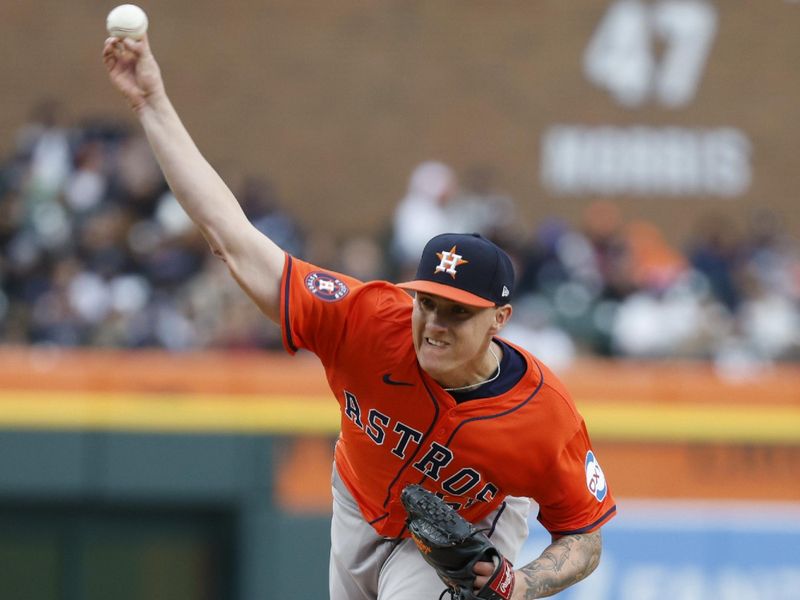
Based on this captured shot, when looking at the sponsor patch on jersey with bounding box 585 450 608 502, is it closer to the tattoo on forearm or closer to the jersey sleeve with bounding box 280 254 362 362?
the tattoo on forearm

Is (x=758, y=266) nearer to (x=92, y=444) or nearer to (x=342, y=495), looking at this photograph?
(x=92, y=444)

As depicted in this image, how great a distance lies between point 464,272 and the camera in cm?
416

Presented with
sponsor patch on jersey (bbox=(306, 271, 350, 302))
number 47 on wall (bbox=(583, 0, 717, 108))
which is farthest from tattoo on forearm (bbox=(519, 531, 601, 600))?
number 47 on wall (bbox=(583, 0, 717, 108))

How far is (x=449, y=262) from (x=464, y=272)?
0.18 ft

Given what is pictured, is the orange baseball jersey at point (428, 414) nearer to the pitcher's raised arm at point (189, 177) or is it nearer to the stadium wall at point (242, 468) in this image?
the pitcher's raised arm at point (189, 177)

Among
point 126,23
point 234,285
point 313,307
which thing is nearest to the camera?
point 126,23

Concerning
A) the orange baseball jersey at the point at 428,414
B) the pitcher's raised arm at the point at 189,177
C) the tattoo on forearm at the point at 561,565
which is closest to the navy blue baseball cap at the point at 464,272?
the orange baseball jersey at the point at 428,414

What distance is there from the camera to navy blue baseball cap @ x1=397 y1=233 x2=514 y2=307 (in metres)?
4.12

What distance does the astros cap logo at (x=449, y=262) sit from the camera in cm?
415

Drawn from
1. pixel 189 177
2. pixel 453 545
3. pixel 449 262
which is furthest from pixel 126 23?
pixel 453 545

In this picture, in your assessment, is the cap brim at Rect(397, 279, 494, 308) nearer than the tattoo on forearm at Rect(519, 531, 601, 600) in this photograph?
Yes

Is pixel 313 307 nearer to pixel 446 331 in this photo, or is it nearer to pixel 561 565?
pixel 446 331

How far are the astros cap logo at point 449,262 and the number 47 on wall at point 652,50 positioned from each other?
36.6 feet

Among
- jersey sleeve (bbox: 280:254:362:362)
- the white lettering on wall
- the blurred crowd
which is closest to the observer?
jersey sleeve (bbox: 280:254:362:362)
